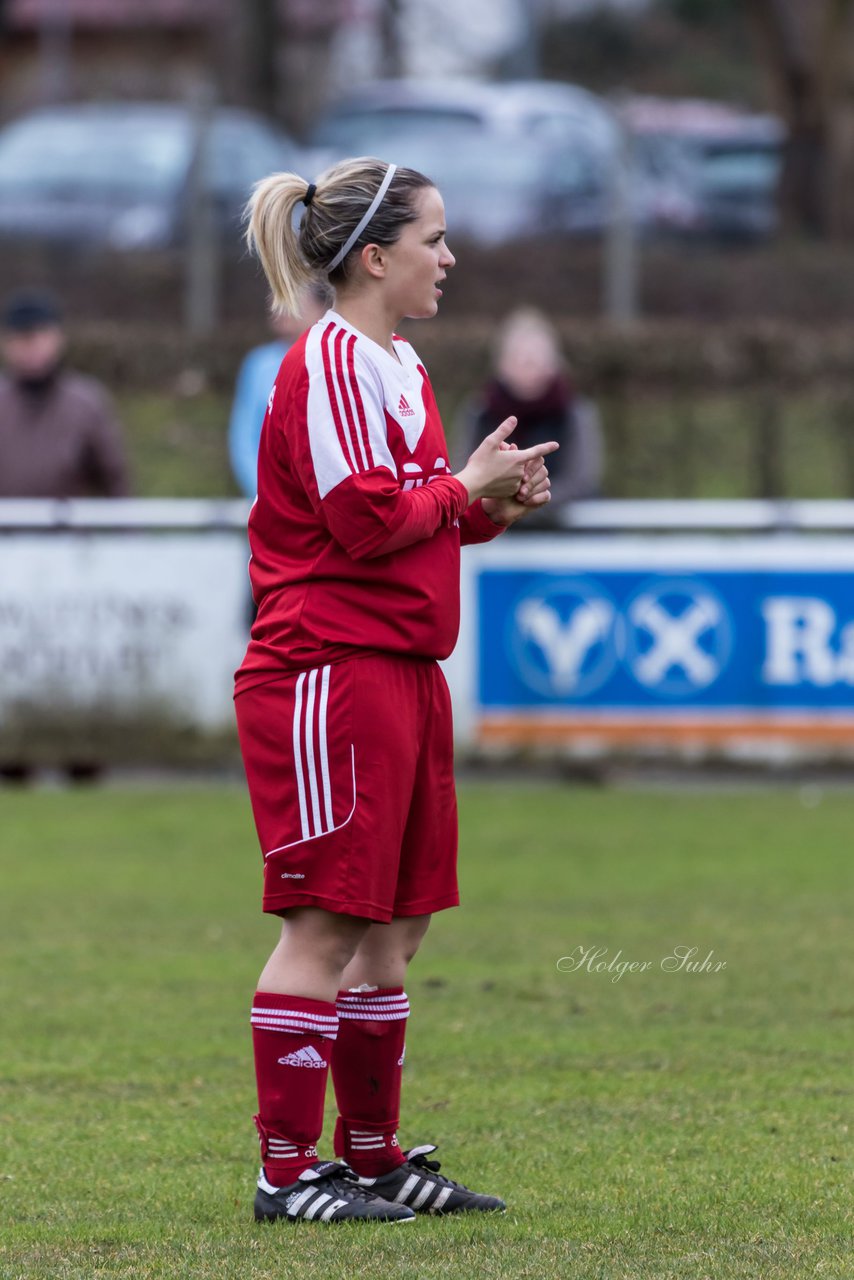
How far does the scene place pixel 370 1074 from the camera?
171 inches

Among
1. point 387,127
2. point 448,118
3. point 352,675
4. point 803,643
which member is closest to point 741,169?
point 448,118

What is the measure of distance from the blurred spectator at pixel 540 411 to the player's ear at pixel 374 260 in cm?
639

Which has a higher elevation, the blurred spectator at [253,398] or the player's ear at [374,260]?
the player's ear at [374,260]

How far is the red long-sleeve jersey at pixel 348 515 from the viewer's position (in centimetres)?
409

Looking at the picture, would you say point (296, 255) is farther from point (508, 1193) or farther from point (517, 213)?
point (517, 213)

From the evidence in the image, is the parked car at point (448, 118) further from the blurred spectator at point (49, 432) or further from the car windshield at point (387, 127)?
the blurred spectator at point (49, 432)

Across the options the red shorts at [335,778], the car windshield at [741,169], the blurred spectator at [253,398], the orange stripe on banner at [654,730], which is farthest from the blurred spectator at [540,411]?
the car windshield at [741,169]

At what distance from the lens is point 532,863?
8.72 meters

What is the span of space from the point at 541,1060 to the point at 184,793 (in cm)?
543

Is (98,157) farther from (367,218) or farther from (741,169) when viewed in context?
(367,218)

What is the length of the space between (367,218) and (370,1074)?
1609 mm

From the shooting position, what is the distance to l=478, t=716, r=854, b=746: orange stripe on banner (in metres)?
10.7

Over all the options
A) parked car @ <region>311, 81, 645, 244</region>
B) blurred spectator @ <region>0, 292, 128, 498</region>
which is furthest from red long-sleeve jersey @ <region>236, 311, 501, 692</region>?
parked car @ <region>311, 81, 645, 244</region>

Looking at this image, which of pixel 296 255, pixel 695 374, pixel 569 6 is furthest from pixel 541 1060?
pixel 569 6
